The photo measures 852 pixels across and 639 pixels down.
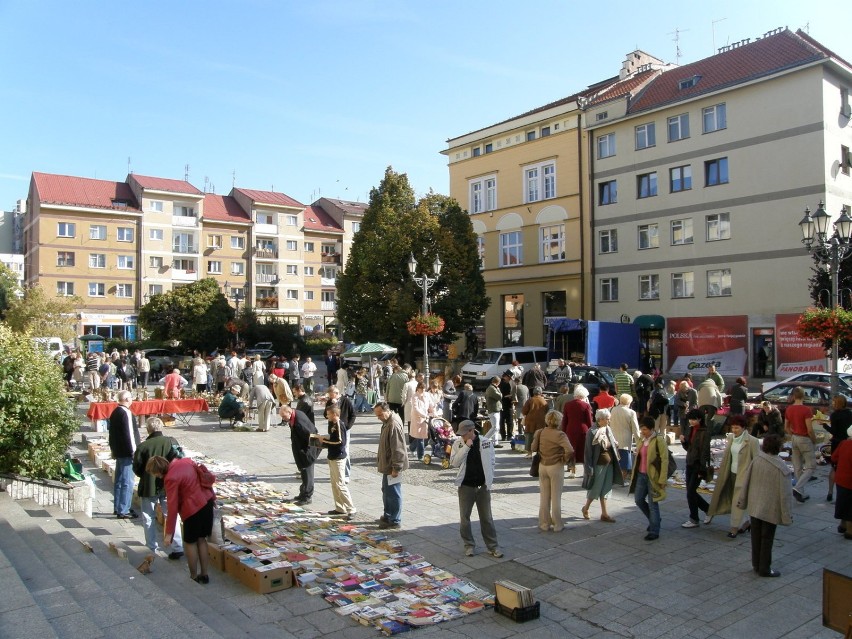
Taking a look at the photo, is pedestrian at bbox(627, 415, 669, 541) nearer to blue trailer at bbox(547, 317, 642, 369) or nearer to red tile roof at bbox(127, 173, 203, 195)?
blue trailer at bbox(547, 317, 642, 369)

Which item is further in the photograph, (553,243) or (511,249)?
(511,249)

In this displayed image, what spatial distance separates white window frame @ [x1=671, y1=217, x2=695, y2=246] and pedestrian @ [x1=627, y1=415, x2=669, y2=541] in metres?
25.5

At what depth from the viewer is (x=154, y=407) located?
17.2m

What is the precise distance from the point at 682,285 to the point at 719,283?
6.09 feet

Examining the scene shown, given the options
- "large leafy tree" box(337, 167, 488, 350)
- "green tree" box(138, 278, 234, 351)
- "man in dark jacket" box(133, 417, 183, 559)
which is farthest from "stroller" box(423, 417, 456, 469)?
"green tree" box(138, 278, 234, 351)

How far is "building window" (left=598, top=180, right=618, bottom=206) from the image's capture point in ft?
114

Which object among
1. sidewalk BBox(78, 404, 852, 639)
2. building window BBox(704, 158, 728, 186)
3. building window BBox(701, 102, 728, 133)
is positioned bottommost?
sidewalk BBox(78, 404, 852, 639)

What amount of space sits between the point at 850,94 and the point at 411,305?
69.8 feet

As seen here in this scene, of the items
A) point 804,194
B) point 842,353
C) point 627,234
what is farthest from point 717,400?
point 627,234

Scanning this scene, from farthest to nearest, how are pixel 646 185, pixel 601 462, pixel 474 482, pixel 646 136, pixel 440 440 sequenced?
pixel 646 185 → pixel 646 136 → pixel 440 440 → pixel 601 462 → pixel 474 482

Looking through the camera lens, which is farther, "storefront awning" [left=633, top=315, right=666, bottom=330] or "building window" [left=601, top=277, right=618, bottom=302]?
"building window" [left=601, top=277, right=618, bottom=302]

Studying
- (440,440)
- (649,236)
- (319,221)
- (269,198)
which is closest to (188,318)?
(269,198)

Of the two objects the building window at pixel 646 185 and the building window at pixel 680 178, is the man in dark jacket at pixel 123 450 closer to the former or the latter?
the building window at pixel 680 178

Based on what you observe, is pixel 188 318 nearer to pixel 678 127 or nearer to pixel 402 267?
pixel 402 267
